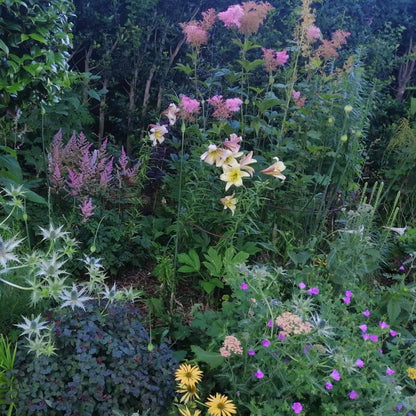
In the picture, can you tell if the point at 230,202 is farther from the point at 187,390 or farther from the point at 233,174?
the point at 187,390

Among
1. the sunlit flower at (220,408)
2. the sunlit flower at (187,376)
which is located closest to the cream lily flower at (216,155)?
the sunlit flower at (187,376)

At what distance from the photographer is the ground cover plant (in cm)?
174

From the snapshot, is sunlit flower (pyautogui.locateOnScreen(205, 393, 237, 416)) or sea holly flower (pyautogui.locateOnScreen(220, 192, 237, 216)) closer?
sunlit flower (pyautogui.locateOnScreen(205, 393, 237, 416))

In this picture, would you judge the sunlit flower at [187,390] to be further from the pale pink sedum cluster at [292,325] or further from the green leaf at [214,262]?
the green leaf at [214,262]

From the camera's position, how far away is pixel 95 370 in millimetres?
1712

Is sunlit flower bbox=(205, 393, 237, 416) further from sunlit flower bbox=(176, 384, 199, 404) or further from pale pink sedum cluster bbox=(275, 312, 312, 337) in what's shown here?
pale pink sedum cluster bbox=(275, 312, 312, 337)

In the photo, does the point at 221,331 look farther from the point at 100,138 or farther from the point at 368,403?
the point at 100,138

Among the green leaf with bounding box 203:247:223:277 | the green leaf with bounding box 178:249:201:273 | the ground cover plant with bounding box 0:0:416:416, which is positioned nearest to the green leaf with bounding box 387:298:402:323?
the ground cover plant with bounding box 0:0:416:416

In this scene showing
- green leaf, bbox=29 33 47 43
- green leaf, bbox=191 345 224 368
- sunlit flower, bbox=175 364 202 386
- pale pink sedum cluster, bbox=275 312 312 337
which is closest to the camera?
pale pink sedum cluster, bbox=275 312 312 337

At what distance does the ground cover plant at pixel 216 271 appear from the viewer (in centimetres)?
174

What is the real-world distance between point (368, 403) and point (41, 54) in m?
2.43

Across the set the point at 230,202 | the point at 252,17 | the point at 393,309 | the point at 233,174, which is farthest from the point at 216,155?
the point at 393,309

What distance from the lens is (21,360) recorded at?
68.5 inches

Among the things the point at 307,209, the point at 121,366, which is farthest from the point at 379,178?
the point at 121,366
